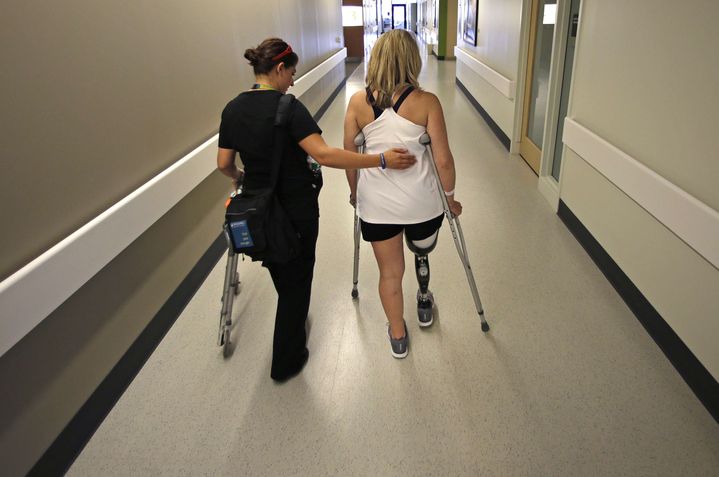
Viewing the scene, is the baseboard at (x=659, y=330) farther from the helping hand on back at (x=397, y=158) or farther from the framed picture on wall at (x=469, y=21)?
the framed picture on wall at (x=469, y=21)

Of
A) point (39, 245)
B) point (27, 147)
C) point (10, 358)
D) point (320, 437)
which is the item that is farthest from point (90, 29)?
point (320, 437)

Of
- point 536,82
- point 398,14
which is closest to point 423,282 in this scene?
point 536,82

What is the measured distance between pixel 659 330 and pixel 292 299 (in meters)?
1.79

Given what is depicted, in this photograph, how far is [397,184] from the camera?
1965mm

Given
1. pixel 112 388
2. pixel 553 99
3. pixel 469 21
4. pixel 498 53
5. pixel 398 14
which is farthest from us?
pixel 398 14

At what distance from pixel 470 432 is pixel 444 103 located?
7.56 metres

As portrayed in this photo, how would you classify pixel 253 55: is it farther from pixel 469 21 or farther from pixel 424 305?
pixel 469 21

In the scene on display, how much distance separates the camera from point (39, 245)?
175 cm

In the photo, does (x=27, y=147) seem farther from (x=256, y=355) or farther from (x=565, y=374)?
(x=565, y=374)

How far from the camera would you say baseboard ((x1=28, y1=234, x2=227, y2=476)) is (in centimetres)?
180

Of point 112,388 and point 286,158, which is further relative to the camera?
point 112,388

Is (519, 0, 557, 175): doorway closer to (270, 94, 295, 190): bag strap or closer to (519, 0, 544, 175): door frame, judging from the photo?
(519, 0, 544, 175): door frame

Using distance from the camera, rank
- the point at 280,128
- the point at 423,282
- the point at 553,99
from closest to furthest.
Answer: the point at 280,128
the point at 423,282
the point at 553,99

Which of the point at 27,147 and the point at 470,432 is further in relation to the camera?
the point at 470,432
